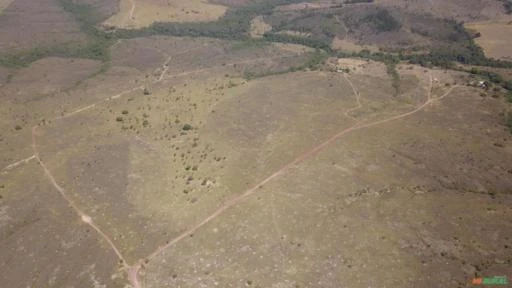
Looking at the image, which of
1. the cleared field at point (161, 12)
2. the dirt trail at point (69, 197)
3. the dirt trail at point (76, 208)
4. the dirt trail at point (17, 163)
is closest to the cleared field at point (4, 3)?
the cleared field at point (161, 12)

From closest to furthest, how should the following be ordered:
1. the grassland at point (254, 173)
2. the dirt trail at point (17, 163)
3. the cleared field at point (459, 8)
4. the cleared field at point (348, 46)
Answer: the grassland at point (254, 173) → the dirt trail at point (17, 163) → the cleared field at point (348, 46) → the cleared field at point (459, 8)

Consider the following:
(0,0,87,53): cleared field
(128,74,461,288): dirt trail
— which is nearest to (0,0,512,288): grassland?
(128,74,461,288): dirt trail

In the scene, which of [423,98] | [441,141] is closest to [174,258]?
[441,141]

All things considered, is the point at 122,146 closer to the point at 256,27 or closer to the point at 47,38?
the point at 47,38

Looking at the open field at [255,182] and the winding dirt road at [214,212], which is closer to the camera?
the open field at [255,182]

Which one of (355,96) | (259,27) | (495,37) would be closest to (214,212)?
(355,96)

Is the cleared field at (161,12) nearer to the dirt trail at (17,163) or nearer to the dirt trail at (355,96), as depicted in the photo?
the dirt trail at (355,96)

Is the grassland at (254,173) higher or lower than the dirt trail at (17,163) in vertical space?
higher
